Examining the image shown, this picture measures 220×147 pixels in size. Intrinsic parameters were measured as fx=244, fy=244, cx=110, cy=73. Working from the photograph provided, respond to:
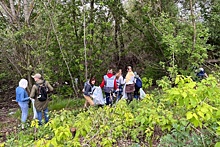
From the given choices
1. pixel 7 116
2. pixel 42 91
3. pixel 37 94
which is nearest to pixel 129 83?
pixel 42 91

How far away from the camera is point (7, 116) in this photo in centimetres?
930

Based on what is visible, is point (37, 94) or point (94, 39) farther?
point (94, 39)

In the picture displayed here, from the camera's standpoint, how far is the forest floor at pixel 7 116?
7564 millimetres

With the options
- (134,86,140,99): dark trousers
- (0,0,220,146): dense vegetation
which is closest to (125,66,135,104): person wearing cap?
(134,86,140,99): dark trousers

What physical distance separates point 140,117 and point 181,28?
7.27 meters

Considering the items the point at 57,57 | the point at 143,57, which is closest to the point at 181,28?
the point at 143,57

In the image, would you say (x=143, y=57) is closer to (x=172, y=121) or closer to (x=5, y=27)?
(x=5, y=27)

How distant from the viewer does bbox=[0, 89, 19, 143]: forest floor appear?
756cm

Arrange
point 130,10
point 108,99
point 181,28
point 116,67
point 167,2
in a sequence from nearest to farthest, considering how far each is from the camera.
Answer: point 108,99 → point 181,28 → point 167,2 → point 130,10 → point 116,67

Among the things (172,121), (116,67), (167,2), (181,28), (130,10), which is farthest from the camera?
(116,67)

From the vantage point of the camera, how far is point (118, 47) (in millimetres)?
12172

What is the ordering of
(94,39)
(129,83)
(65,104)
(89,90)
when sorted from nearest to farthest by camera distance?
(89,90) < (129,83) < (65,104) < (94,39)

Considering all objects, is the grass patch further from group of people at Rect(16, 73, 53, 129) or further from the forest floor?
group of people at Rect(16, 73, 53, 129)

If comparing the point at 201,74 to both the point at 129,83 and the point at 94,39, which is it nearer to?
the point at 129,83
